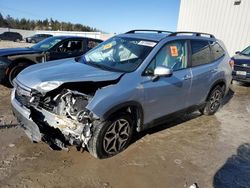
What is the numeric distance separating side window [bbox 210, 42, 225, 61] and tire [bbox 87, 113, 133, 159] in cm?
297

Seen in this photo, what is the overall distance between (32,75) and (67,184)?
67.4 inches

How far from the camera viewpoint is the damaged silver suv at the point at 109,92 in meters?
3.87

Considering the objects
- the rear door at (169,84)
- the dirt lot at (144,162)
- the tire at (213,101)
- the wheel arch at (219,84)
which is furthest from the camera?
the tire at (213,101)

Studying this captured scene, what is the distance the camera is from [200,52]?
18.9 ft

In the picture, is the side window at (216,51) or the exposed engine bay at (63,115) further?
the side window at (216,51)

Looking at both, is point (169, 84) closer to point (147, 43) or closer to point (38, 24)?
point (147, 43)

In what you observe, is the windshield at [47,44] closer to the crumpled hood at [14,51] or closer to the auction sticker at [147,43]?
the crumpled hood at [14,51]

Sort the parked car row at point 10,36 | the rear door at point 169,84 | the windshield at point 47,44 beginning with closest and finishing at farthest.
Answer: the rear door at point 169,84
the windshield at point 47,44
the parked car row at point 10,36

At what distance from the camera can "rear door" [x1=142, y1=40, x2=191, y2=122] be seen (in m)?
4.48

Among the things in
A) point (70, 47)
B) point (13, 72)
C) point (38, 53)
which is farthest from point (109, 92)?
point (70, 47)

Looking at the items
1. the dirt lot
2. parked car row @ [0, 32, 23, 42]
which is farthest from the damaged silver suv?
parked car row @ [0, 32, 23, 42]

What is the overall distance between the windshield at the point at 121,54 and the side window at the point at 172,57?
0.19 meters

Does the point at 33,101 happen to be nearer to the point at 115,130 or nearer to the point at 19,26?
the point at 115,130

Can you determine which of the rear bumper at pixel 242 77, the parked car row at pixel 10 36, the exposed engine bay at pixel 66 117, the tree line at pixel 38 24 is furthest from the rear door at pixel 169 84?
the tree line at pixel 38 24
